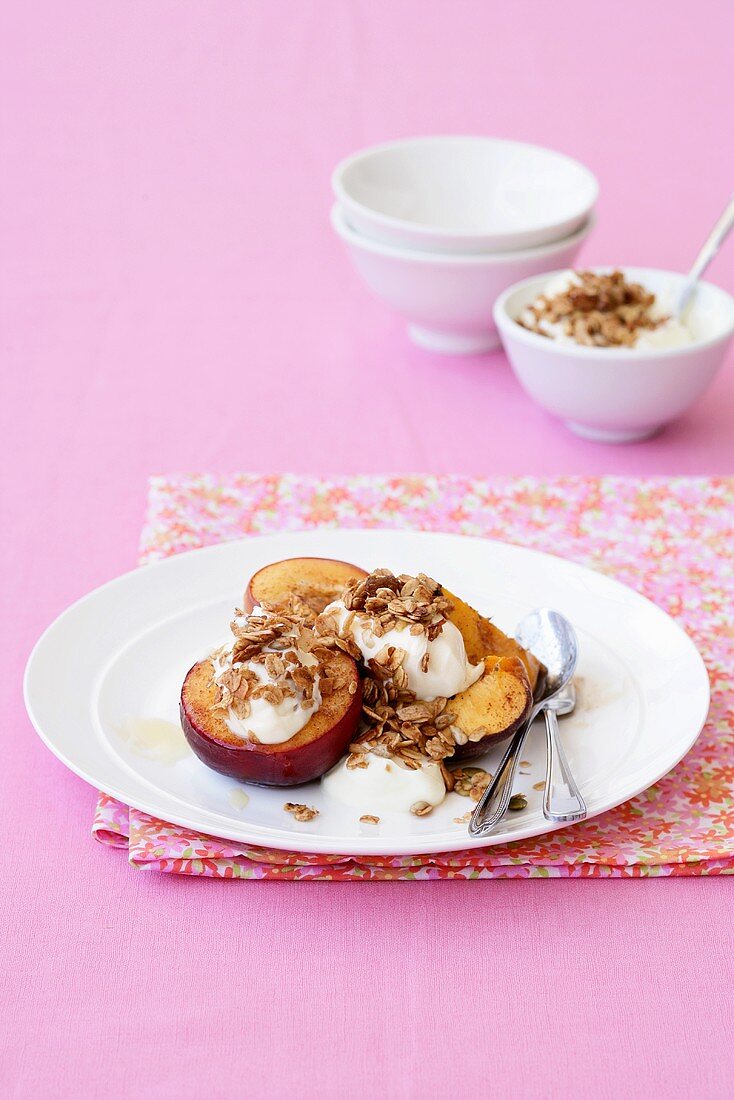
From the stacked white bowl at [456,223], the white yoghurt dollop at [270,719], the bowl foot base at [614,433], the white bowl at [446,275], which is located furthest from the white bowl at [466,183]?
the white yoghurt dollop at [270,719]

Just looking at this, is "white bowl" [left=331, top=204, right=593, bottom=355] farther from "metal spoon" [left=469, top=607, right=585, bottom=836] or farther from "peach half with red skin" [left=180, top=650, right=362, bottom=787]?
"peach half with red skin" [left=180, top=650, right=362, bottom=787]

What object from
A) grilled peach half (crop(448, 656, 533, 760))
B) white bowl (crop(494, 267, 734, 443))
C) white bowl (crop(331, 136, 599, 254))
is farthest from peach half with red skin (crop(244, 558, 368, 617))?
white bowl (crop(331, 136, 599, 254))

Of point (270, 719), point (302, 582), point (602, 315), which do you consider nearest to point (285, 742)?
point (270, 719)

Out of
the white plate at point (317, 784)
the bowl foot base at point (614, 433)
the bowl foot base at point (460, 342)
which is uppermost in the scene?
the white plate at point (317, 784)

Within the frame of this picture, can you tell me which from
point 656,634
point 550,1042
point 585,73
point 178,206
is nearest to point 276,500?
point 656,634

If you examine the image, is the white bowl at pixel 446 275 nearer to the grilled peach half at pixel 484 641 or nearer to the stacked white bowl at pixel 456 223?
the stacked white bowl at pixel 456 223

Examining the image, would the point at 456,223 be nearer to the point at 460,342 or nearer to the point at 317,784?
the point at 460,342
